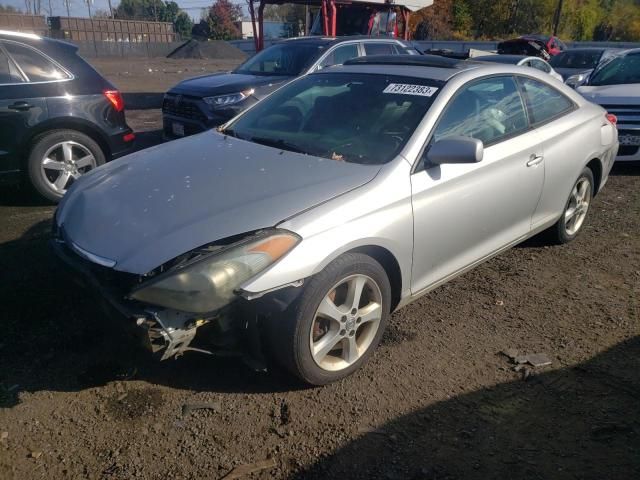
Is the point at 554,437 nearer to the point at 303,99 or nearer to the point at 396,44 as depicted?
the point at 303,99

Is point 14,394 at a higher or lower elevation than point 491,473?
higher

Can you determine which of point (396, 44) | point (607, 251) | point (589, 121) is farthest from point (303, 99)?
point (396, 44)

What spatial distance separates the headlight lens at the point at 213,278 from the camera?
2.45 meters

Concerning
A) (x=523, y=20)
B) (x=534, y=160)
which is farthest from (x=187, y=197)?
(x=523, y=20)

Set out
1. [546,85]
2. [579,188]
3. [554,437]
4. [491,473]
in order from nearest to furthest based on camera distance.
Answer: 1. [491,473]
2. [554,437]
3. [546,85]
4. [579,188]

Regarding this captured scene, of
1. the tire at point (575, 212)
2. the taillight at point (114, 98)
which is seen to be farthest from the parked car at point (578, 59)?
the taillight at point (114, 98)

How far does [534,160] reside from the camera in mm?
4027

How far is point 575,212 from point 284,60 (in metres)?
5.23

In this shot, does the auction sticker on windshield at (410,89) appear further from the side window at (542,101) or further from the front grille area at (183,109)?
the front grille area at (183,109)

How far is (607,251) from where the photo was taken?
16.1 ft

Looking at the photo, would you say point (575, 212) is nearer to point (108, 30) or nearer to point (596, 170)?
point (596, 170)

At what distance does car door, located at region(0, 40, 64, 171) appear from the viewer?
534cm

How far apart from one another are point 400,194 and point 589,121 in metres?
2.66

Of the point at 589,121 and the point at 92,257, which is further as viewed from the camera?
the point at 589,121
